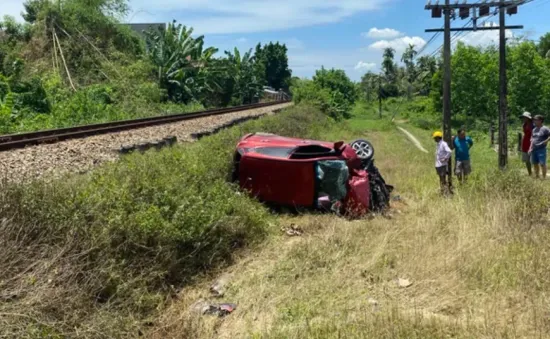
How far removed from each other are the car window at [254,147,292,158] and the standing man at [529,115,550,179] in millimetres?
6254

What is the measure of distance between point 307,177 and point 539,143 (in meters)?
6.24

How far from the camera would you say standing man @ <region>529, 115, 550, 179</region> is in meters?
11.2

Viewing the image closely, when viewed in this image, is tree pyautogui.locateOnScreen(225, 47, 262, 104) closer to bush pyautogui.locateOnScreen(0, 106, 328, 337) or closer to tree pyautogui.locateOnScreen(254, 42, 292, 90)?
tree pyautogui.locateOnScreen(254, 42, 292, 90)

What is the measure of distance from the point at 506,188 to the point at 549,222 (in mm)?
1378

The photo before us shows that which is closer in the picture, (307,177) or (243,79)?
(307,177)

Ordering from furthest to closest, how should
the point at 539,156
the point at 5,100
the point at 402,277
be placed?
the point at 5,100
the point at 539,156
the point at 402,277

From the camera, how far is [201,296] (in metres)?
5.30

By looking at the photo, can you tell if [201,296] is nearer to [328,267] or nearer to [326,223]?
[328,267]

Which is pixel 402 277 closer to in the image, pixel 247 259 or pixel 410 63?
pixel 247 259

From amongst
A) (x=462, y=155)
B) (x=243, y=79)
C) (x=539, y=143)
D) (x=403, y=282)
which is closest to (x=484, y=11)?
(x=539, y=143)

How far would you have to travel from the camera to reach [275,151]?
870 centimetres

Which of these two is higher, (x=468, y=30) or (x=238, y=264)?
(x=468, y=30)

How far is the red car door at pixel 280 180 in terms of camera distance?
329 inches

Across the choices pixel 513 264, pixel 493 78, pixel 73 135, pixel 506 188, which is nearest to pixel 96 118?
pixel 73 135
